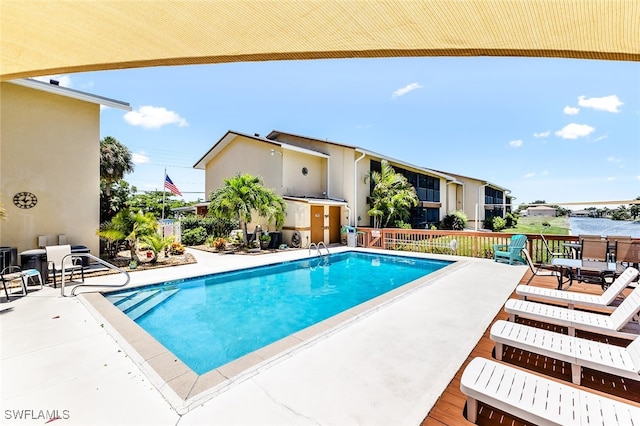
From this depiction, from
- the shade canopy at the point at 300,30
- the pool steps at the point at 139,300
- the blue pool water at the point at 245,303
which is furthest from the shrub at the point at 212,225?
the shade canopy at the point at 300,30

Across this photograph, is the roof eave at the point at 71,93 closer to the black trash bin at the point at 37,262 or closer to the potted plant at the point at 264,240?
the black trash bin at the point at 37,262

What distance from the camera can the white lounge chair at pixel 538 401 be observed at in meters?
2.08

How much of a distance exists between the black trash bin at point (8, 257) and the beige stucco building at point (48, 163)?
2.72ft

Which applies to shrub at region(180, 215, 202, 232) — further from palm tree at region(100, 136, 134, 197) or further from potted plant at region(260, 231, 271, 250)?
potted plant at region(260, 231, 271, 250)

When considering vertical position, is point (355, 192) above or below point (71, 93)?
below

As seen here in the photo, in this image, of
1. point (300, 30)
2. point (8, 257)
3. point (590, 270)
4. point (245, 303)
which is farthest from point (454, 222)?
point (8, 257)

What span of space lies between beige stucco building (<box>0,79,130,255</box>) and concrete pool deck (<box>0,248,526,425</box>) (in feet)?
15.7

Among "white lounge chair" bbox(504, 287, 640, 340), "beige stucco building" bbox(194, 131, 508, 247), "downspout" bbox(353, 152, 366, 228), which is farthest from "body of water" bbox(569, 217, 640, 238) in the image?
"downspout" bbox(353, 152, 366, 228)

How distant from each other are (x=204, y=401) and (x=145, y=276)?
7.41 m

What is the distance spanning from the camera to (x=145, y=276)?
8.88 meters

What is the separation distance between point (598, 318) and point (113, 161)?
77.4 ft

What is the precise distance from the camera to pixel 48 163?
9414 millimetres

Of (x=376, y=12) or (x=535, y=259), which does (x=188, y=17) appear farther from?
(x=535, y=259)

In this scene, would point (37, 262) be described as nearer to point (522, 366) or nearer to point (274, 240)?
point (274, 240)
